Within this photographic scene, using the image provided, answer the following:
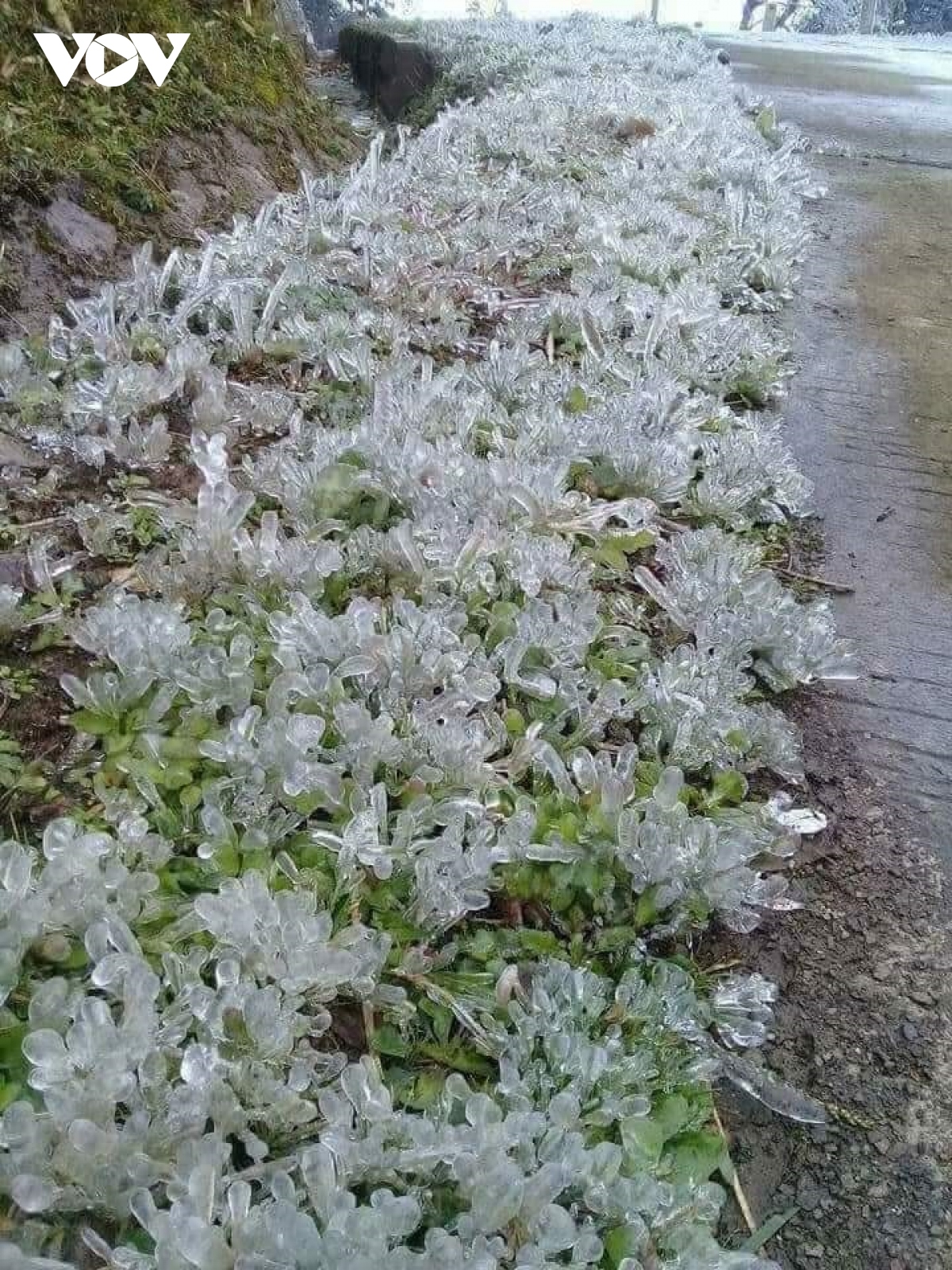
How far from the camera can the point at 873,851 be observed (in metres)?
1.76

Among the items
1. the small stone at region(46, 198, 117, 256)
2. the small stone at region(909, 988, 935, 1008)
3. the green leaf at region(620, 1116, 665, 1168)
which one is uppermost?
the small stone at region(46, 198, 117, 256)

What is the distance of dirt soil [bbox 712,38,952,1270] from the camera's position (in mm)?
1329

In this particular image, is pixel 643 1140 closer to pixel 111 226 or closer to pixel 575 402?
pixel 575 402

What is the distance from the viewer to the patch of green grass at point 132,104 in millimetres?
3221

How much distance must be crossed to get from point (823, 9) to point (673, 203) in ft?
103

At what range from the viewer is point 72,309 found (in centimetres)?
281

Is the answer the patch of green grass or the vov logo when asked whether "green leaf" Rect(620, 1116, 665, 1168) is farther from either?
the vov logo

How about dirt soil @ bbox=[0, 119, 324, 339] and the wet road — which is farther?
dirt soil @ bbox=[0, 119, 324, 339]

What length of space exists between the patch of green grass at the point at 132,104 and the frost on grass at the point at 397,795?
1.57ft

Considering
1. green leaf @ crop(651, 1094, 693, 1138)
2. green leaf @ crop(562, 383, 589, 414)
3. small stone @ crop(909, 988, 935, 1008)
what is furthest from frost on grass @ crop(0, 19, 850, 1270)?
small stone @ crop(909, 988, 935, 1008)

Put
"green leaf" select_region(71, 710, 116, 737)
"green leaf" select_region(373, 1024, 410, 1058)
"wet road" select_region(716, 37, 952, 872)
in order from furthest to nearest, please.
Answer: "wet road" select_region(716, 37, 952, 872)
"green leaf" select_region(71, 710, 116, 737)
"green leaf" select_region(373, 1024, 410, 1058)

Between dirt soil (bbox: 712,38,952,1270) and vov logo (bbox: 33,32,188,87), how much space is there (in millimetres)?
2650

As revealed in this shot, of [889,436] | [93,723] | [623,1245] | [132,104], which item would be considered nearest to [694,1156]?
[623,1245]

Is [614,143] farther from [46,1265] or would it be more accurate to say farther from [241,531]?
[46,1265]
